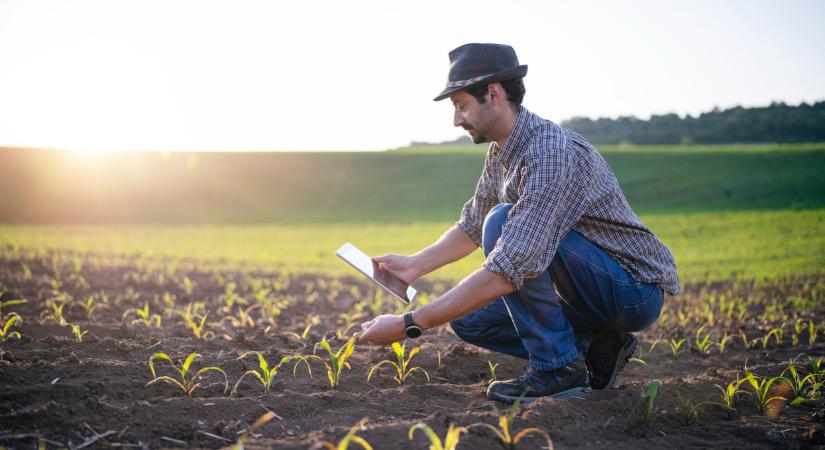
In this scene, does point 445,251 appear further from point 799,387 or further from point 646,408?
point 799,387

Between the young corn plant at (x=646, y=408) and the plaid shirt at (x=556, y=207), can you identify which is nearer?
the young corn plant at (x=646, y=408)

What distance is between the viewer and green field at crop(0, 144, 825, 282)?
14961 millimetres

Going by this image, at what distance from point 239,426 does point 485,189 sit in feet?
6.84

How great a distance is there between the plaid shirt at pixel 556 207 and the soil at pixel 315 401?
71 centimetres

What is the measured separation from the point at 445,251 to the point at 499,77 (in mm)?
1256

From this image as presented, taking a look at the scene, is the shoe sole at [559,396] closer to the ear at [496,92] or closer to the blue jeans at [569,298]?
the blue jeans at [569,298]

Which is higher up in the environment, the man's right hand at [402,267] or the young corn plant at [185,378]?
the man's right hand at [402,267]

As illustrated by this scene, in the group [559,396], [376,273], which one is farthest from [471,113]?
[559,396]

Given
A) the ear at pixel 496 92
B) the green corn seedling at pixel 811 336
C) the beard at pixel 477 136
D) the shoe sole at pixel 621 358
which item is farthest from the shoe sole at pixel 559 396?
the green corn seedling at pixel 811 336

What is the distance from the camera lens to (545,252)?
3273 mm

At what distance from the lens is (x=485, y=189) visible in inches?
163

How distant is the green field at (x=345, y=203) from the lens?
589 inches

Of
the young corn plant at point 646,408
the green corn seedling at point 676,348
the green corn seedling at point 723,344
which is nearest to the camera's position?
the young corn plant at point 646,408

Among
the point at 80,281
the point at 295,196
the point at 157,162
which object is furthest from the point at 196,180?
the point at 80,281
